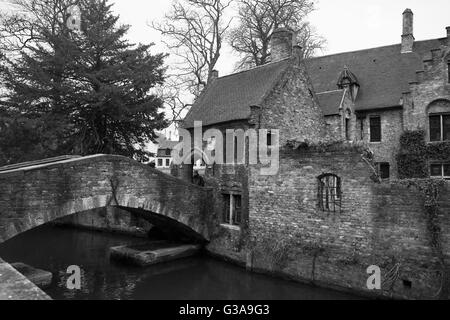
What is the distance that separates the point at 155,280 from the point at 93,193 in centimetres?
368

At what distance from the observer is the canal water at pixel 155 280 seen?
11297 mm

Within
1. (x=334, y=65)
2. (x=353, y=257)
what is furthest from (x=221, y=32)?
(x=353, y=257)

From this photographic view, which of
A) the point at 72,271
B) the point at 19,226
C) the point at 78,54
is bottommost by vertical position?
the point at 72,271

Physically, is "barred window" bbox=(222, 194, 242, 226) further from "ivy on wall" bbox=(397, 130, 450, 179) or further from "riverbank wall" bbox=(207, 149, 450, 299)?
"ivy on wall" bbox=(397, 130, 450, 179)

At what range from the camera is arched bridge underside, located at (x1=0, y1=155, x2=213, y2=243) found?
1097 centimetres

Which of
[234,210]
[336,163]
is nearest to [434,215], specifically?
[336,163]

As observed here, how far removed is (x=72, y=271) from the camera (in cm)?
1414

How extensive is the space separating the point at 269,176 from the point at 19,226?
8.02 meters

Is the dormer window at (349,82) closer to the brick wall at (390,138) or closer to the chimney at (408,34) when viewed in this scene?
the brick wall at (390,138)

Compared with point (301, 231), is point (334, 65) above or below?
above

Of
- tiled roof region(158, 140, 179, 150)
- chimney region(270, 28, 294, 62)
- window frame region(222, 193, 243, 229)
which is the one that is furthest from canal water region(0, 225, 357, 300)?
tiled roof region(158, 140, 179, 150)

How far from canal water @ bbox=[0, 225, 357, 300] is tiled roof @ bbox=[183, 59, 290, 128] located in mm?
5913

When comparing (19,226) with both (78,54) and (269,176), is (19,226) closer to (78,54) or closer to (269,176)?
(269,176)
